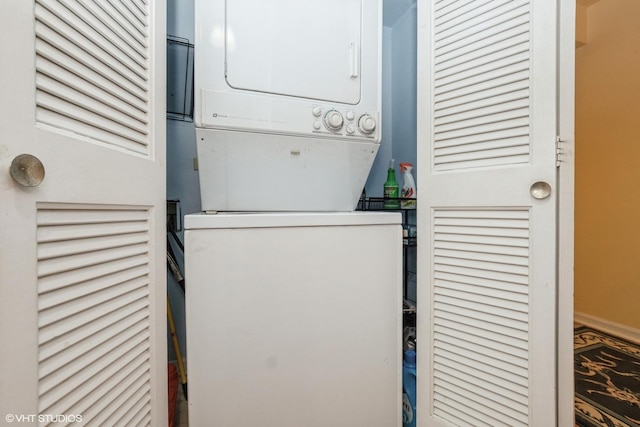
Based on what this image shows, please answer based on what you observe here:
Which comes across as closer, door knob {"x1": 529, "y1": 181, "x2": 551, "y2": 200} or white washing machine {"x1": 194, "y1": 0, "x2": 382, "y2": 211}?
door knob {"x1": 529, "y1": 181, "x2": 551, "y2": 200}

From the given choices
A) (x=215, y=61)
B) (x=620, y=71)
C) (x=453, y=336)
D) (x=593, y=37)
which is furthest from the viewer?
(x=593, y=37)

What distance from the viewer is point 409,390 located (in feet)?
4.34

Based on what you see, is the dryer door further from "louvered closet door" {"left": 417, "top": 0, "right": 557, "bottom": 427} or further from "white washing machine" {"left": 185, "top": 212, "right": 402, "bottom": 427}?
"white washing machine" {"left": 185, "top": 212, "right": 402, "bottom": 427}

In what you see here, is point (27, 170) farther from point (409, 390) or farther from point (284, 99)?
point (409, 390)

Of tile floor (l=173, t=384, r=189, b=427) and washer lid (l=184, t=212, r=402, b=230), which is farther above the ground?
washer lid (l=184, t=212, r=402, b=230)

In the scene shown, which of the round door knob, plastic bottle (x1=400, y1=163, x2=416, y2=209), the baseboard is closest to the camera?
the round door knob

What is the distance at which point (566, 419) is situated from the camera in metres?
0.89

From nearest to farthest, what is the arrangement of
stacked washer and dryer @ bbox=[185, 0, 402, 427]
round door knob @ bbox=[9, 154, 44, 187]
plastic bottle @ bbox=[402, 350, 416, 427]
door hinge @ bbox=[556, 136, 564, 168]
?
round door knob @ bbox=[9, 154, 44, 187] → door hinge @ bbox=[556, 136, 564, 168] → stacked washer and dryer @ bbox=[185, 0, 402, 427] → plastic bottle @ bbox=[402, 350, 416, 427]

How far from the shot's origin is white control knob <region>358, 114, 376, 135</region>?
1173 mm

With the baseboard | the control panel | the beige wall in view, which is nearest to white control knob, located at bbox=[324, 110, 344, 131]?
the control panel

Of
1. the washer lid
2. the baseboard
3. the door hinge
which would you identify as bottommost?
the baseboard

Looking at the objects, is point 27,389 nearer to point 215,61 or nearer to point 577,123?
point 215,61

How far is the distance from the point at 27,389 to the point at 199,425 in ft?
2.14

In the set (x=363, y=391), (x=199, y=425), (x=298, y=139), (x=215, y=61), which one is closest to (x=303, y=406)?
(x=363, y=391)
